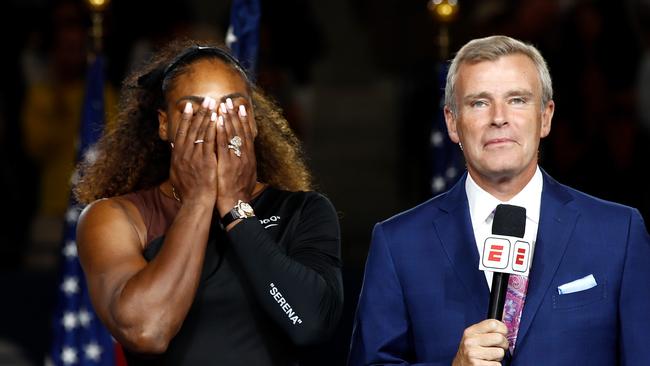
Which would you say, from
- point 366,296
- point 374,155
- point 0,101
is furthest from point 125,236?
point 374,155

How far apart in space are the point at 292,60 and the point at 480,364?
16.7 feet

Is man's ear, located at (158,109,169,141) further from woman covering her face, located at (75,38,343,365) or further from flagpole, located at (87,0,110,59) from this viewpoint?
flagpole, located at (87,0,110,59)

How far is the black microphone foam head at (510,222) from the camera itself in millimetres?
2617

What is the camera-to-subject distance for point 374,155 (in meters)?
8.85

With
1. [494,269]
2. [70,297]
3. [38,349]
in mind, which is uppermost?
[494,269]

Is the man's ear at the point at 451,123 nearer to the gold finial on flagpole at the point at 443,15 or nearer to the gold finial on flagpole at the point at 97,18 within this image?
the gold finial on flagpole at the point at 443,15

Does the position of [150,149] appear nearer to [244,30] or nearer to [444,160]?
[244,30]

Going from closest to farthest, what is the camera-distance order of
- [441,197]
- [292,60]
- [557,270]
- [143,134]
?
[557,270] → [441,197] → [143,134] → [292,60]

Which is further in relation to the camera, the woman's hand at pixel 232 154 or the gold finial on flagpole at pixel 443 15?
the gold finial on flagpole at pixel 443 15

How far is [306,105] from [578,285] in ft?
18.6

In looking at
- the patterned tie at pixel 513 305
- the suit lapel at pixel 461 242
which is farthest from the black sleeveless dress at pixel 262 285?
the patterned tie at pixel 513 305

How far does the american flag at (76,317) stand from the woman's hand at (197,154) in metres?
1.73

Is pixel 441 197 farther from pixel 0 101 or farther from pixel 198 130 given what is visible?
pixel 0 101

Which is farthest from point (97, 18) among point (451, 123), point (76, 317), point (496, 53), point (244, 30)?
point (496, 53)
